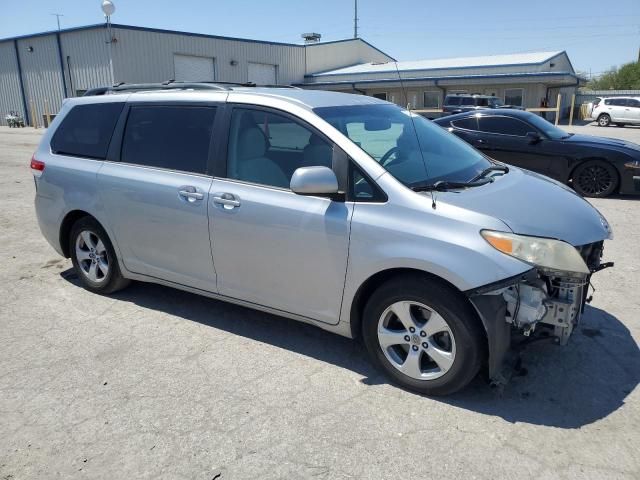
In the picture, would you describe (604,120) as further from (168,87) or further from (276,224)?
(276,224)

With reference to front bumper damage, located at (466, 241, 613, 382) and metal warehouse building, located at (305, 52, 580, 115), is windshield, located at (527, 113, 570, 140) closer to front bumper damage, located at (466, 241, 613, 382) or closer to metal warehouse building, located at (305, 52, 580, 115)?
front bumper damage, located at (466, 241, 613, 382)

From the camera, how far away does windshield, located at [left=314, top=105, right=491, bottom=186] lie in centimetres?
346

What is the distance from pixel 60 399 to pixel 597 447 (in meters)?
3.06

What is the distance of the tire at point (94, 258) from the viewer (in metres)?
4.65

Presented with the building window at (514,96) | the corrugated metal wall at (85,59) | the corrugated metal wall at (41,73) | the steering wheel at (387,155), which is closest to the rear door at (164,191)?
the steering wheel at (387,155)

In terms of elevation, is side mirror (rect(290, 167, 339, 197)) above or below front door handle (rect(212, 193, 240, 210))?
above

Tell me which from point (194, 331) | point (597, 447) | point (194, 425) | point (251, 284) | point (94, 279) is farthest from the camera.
→ point (94, 279)

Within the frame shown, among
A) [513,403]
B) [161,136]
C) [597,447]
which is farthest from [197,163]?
[597,447]

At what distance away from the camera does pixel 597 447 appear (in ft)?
8.95

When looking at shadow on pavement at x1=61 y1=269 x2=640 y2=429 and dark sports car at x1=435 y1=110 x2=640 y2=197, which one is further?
dark sports car at x1=435 y1=110 x2=640 y2=197

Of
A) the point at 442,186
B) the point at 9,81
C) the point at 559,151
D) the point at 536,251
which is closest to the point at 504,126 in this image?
the point at 559,151

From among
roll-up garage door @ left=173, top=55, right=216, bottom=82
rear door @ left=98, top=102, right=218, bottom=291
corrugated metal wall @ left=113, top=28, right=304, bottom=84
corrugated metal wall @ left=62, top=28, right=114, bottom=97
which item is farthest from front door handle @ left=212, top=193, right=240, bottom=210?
roll-up garage door @ left=173, top=55, right=216, bottom=82

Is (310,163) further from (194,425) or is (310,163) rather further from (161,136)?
(194,425)

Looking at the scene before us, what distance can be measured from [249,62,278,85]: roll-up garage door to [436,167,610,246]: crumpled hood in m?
34.9
